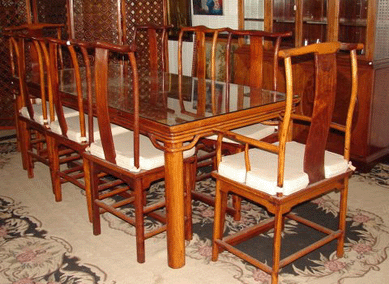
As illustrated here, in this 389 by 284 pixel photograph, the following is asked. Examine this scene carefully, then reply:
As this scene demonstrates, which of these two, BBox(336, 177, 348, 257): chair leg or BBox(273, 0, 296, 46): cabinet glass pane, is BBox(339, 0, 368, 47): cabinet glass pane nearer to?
BBox(273, 0, 296, 46): cabinet glass pane

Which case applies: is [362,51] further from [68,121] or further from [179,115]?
[68,121]

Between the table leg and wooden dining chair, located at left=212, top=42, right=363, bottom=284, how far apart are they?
166mm

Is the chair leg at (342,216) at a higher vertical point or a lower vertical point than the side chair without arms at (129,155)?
lower

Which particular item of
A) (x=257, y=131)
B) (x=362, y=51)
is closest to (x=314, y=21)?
(x=362, y=51)

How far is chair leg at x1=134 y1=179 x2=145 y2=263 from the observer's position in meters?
2.41

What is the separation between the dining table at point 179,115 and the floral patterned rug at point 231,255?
0.31 metres

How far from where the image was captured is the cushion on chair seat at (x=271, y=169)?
2.10 m

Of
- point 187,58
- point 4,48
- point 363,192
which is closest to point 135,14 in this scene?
point 187,58

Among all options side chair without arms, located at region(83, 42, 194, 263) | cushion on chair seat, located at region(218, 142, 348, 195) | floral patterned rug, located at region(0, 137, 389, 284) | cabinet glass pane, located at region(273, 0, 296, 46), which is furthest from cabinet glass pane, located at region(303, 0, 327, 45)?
side chair without arms, located at region(83, 42, 194, 263)

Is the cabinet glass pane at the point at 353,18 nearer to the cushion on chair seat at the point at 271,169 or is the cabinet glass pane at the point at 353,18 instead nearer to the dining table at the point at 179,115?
the dining table at the point at 179,115

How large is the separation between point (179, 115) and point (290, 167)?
57 cm

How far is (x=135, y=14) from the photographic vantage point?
454 cm

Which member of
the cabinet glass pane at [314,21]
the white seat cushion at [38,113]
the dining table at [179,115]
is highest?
the cabinet glass pane at [314,21]

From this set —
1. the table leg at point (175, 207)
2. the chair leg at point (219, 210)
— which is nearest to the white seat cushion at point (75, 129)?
the table leg at point (175, 207)
